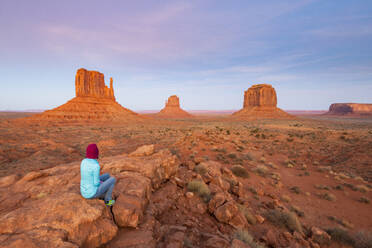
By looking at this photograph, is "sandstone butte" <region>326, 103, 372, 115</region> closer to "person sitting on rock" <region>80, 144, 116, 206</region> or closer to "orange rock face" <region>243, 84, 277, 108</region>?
"orange rock face" <region>243, 84, 277, 108</region>

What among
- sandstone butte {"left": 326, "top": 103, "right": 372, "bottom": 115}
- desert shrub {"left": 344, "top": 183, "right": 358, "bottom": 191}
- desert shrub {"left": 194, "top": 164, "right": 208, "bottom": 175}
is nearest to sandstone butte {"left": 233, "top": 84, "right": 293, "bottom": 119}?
sandstone butte {"left": 326, "top": 103, "right": 372, "bottom": 115}

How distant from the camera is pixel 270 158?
14500 mm

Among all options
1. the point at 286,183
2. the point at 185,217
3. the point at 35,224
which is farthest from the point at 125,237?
the point at 286,183

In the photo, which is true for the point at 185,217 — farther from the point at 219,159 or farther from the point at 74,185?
the point at 219,159

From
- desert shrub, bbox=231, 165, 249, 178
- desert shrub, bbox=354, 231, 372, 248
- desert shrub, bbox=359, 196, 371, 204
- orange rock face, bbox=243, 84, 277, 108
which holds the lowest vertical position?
desert shrub, bbox=359, 196, 371, 204


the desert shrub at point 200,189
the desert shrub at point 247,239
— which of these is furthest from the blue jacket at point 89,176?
the desert shrub at point 200,189

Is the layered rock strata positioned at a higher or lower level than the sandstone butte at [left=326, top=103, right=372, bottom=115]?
lower

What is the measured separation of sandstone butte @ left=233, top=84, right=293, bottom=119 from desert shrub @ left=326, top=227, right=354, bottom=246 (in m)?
94.6

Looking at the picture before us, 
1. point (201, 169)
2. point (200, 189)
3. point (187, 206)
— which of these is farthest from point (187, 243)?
point (201, 169)

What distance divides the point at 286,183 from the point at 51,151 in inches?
765

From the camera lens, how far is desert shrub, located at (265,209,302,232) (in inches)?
225

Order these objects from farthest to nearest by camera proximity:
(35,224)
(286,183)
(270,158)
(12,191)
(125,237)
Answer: (270,158) < (286,183) < (12,191) < (125,237) < (35,224)

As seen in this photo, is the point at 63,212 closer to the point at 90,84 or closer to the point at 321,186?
the point at 321,186

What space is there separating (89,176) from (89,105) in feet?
232
